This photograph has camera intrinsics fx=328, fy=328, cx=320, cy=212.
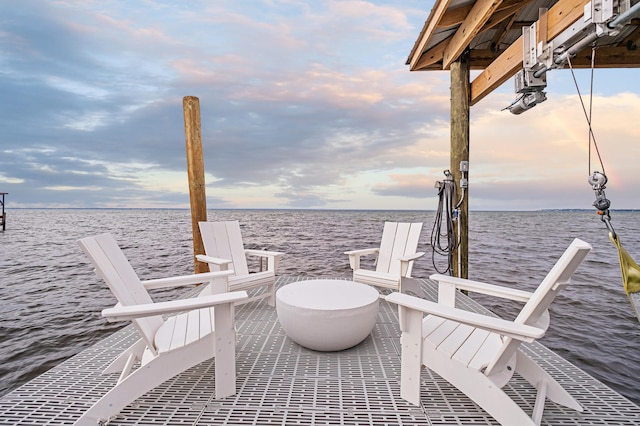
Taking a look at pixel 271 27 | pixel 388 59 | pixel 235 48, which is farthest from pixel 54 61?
pixel 388 59

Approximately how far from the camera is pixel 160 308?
1.58 metres

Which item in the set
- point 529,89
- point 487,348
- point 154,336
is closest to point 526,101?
point 529,89

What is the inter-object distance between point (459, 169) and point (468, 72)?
115cm

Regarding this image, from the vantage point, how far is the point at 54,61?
980cm

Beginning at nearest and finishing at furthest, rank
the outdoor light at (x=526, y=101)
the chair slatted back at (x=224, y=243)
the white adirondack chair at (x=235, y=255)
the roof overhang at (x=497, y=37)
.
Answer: the roof overhang at (x=497, y=37), the outdoor light at (x=526, y=101), the white adirondack chair at (x=235, y=255), the chair slatted back at (x=224, y=243)

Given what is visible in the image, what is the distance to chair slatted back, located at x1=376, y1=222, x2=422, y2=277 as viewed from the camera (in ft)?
12.2

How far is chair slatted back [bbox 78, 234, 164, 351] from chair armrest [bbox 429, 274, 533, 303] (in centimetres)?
184

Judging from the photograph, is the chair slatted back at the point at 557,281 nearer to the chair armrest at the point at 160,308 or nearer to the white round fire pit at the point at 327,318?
the white round fire pit at the point at 327,318

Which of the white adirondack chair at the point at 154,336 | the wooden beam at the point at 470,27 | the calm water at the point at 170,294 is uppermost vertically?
the wooden beam at the point at 470,27

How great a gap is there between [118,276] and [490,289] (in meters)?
2.24

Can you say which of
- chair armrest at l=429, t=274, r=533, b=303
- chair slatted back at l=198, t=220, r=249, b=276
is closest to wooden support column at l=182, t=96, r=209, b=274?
chair slatted back at l=198, t=220, r=249, b=276

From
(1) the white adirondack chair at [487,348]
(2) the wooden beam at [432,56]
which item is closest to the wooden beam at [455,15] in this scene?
(2) the wooden beam at [432,56]

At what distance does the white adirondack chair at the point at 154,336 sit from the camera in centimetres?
155

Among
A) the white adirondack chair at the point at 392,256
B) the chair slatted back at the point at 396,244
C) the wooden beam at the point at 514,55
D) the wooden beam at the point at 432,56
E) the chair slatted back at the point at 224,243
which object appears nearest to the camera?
the wooden beam at the point at 514,55
